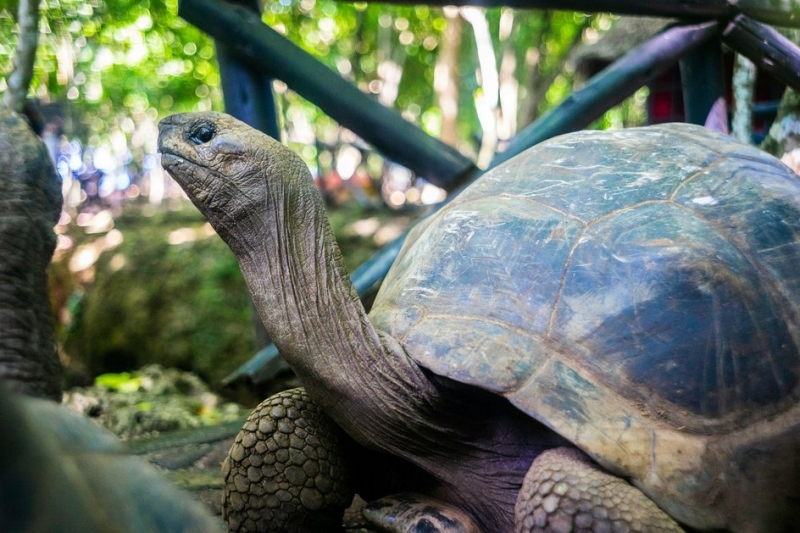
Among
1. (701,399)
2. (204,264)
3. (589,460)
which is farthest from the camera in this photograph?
(204,264)

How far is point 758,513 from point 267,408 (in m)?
1.36

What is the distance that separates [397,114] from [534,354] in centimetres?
185

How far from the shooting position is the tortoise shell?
1.81m

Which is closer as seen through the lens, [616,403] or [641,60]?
[616,403]

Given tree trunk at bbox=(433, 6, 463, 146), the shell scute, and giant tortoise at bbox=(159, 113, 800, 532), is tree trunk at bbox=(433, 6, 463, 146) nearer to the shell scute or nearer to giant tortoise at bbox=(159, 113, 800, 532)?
the shell scute

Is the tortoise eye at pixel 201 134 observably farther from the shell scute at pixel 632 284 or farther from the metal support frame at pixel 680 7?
the metal support frame at pixel 680 7

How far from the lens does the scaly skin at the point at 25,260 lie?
216 cm

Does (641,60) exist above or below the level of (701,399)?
above

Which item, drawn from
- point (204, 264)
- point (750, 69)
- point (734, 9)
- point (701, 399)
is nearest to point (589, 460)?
point (701, 399)

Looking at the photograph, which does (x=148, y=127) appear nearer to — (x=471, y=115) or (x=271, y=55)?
(x=471, y=115)

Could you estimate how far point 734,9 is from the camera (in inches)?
138

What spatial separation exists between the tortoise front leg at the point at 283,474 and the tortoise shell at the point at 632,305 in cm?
39

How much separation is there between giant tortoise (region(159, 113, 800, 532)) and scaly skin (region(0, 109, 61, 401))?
1.69 feet

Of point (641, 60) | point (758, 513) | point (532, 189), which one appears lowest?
point (758, 513)
